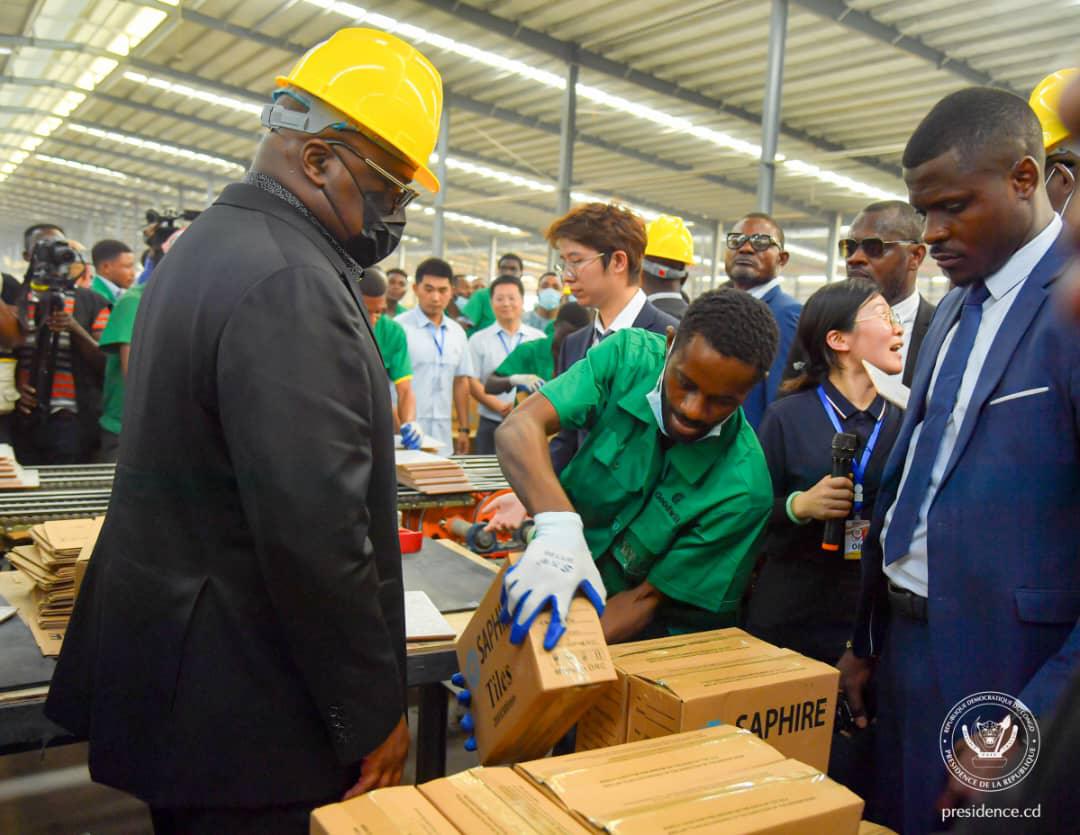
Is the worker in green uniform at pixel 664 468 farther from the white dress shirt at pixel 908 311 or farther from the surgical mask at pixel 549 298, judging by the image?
the surgical mask at pixel 549 298

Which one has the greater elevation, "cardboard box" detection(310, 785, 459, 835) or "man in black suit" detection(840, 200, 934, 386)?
"man in black suit" detection(840, 200, 934, 386)

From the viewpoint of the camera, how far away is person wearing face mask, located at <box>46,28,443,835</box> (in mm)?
1205

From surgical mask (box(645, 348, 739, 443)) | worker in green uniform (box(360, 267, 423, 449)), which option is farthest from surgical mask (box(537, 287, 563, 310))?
surgical mask (box(645, 348, 739, 443))

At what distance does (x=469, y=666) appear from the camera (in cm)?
163

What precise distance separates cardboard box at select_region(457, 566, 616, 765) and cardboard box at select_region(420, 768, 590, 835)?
0.12 meters

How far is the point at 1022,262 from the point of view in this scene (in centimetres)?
152

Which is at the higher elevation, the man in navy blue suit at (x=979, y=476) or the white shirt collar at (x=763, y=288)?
the white shirt collar at (x=763, y=288)

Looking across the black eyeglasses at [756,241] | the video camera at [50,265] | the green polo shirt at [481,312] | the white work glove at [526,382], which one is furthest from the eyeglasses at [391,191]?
the green polo shirt at [481,312]

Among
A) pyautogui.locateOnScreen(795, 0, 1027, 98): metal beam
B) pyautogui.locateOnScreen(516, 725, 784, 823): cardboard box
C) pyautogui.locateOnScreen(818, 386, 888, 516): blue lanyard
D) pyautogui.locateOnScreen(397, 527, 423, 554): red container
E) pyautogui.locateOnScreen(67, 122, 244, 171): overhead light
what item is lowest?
pyautogui.locateOnScreen(516, 725, 784, 823): cardboard box

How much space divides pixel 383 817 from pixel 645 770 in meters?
0.37

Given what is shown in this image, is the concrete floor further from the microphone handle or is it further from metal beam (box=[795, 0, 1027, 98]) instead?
metal beam (box=[795, 0, 1027, 98])

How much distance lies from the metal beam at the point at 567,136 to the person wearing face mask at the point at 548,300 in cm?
71

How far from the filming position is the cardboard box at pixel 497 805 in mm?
1052

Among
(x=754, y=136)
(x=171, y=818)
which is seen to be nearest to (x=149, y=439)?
(x=171, y=818)
